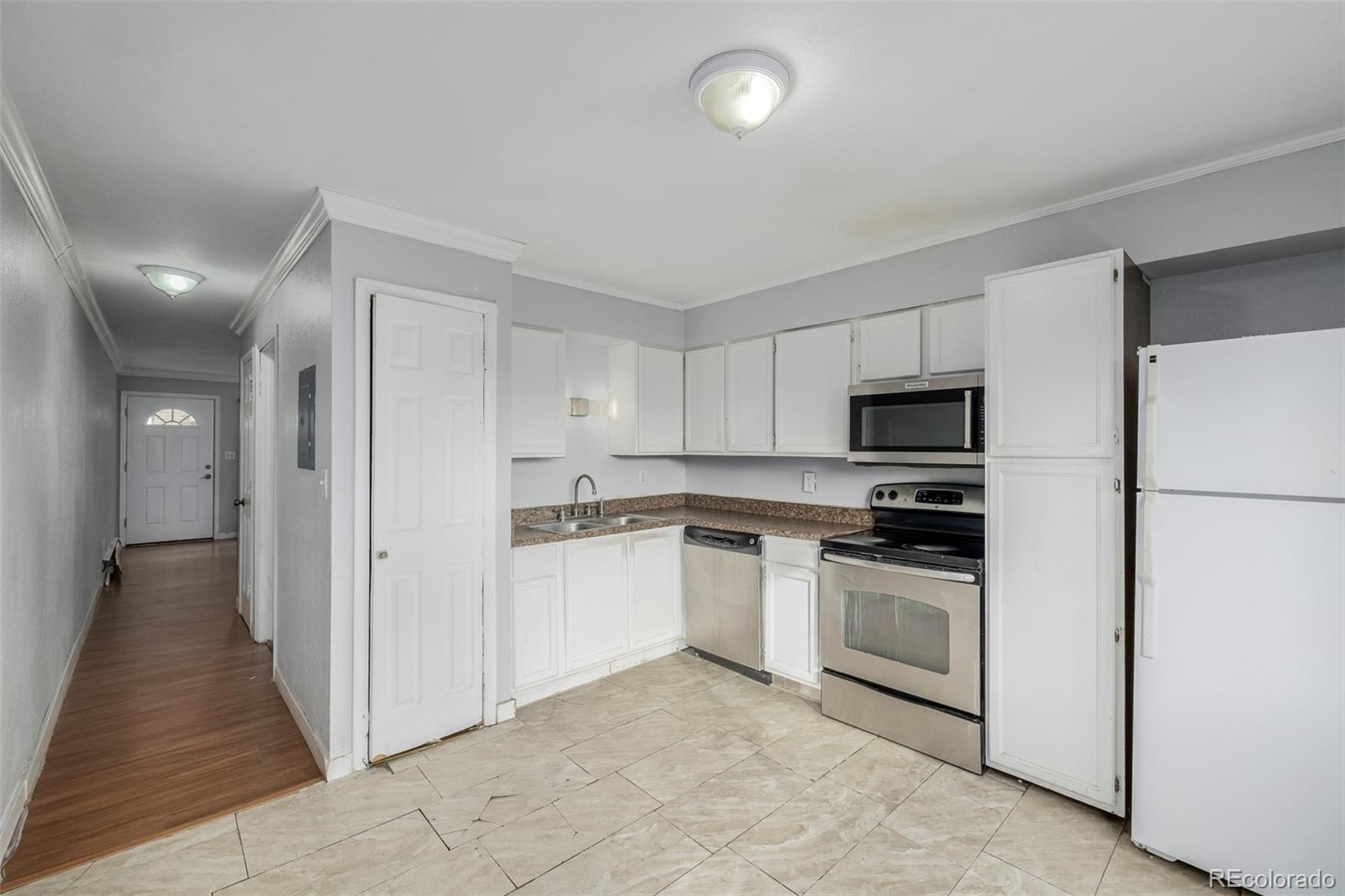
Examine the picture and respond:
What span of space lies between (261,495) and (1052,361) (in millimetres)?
4773

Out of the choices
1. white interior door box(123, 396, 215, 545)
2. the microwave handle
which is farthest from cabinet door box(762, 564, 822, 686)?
white interior door box(123, 396, 215, 545)

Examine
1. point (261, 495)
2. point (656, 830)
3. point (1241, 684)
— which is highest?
point (261, 495)

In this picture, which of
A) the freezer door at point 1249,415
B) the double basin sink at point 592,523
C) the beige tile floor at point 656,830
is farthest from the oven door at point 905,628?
the double basin sink at point 592,523

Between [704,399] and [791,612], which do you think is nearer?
[791,612]

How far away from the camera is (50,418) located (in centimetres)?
288

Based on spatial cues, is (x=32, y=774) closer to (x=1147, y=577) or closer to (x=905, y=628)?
(x=905, y=628)

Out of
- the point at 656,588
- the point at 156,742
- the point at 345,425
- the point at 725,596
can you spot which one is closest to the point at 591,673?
the point at 656,588

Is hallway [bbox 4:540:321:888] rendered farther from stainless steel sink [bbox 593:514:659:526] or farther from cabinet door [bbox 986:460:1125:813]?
cabinet door [bbox 986:460:1125:813]

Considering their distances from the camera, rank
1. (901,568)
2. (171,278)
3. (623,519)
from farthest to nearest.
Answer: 1. (623,519)
2. (171,278)
3. (901,568)

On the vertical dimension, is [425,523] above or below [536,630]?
above

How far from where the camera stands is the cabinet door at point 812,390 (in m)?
3.53

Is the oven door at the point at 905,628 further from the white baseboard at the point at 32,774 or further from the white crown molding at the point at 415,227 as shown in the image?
the white baseboard at the point at 32,774

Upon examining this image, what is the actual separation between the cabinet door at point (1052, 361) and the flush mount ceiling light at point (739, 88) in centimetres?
136

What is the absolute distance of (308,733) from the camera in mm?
2869
